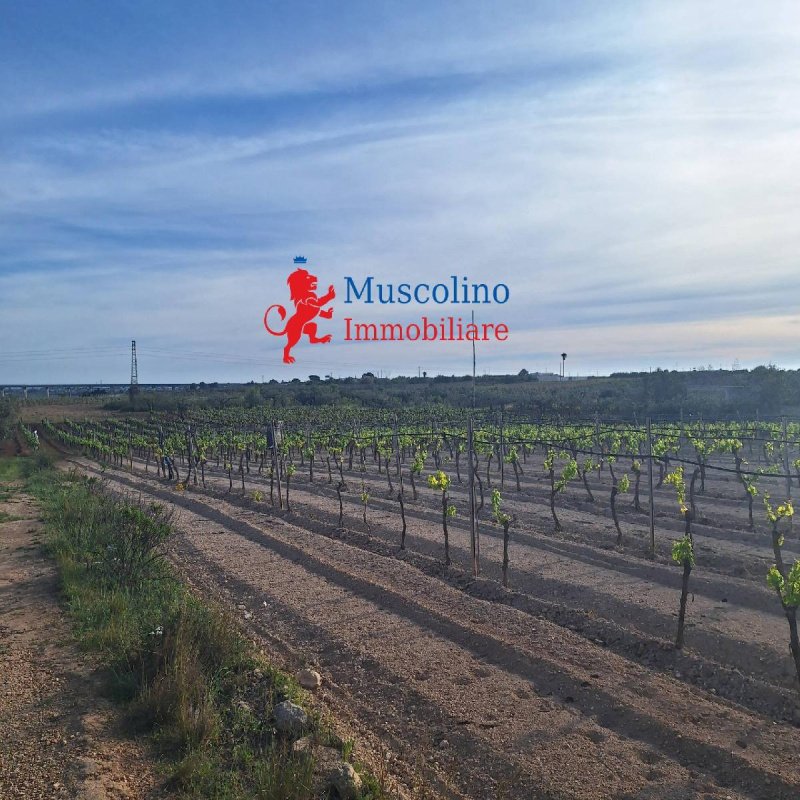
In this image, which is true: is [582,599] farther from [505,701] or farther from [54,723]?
[54,723]

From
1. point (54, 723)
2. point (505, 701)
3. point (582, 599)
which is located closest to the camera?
point (54, 723)

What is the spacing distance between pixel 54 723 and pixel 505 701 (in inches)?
135

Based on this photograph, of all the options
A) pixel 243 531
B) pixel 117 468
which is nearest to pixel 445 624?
pixel 243 531

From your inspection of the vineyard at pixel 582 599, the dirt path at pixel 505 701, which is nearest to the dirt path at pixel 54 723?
the dirt path at pixel 505 701

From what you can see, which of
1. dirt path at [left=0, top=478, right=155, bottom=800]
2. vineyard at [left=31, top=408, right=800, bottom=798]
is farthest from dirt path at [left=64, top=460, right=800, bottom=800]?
dirt path at [left=0, top=478, right=155, bottom=800]

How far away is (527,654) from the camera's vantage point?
262 inches

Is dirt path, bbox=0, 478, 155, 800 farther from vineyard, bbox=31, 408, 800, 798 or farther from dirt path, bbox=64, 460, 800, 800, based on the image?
vineyard, bbox=31, 408, 800, 798

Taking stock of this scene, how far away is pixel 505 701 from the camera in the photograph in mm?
5777

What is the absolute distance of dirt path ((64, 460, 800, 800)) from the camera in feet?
15.2

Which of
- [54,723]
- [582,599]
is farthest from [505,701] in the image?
[54,723]

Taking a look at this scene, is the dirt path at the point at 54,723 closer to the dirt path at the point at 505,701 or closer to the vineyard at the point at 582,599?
the dirt path at the point at 505,701

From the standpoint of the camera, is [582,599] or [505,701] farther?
[582,599]

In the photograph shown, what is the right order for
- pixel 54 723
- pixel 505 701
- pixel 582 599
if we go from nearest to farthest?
1. pixel 54 723
2. pixel 505 701
3. pixel 582 599

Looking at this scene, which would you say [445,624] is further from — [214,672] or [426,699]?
[214,672]
